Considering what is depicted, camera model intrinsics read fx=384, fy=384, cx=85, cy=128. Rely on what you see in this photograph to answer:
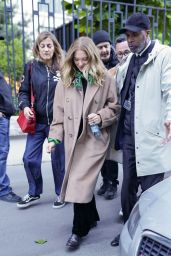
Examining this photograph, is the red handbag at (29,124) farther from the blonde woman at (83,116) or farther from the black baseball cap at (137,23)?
the black baseball cap at (137,23)

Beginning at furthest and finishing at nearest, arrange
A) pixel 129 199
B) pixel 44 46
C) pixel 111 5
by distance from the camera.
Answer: pixel 111 5
pixel 44 46
pixel 129 199

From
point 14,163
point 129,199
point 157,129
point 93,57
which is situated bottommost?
point 14,163

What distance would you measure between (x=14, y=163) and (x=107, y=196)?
2050mm

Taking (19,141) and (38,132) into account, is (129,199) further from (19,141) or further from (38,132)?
(19,141)

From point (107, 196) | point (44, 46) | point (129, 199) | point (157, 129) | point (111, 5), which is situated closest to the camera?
point (157, 129)

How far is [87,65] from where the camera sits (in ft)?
10.5

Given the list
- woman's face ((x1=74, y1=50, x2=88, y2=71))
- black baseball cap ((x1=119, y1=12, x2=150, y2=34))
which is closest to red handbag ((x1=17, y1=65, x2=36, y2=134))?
woman's face ((x1=74, y1=50, x2=88, y2=71))

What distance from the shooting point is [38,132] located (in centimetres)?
425

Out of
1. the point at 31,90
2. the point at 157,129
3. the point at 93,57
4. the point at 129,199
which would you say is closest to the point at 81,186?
the point at 129,199

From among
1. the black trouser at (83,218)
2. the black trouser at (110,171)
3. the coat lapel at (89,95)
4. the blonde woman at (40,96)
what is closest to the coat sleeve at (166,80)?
the coat lapel at (89,95)

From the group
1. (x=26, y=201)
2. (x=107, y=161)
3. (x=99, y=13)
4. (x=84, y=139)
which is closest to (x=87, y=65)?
(x=84, y=139)

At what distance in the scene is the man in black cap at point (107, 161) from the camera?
4.32 m

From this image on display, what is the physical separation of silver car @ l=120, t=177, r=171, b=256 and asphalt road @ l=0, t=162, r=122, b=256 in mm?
960

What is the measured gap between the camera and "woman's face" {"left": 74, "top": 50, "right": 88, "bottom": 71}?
3178mm
